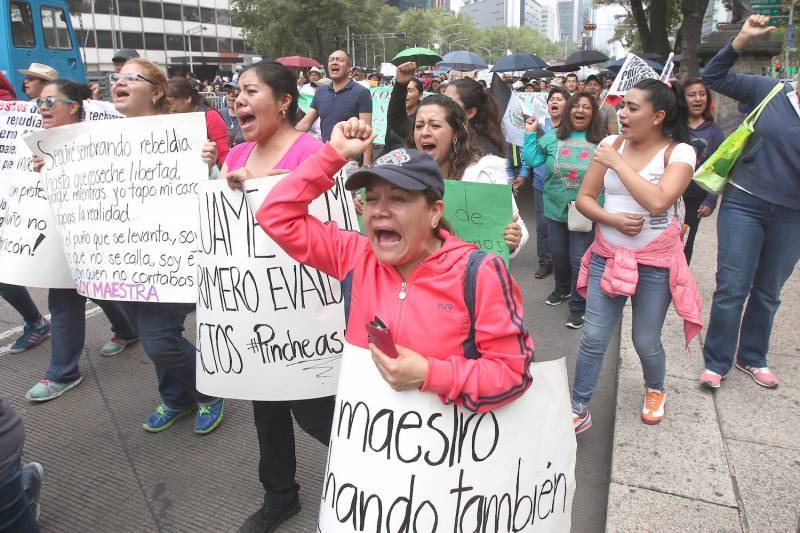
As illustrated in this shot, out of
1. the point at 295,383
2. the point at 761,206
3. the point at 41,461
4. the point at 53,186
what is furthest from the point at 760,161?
the point at 41,461

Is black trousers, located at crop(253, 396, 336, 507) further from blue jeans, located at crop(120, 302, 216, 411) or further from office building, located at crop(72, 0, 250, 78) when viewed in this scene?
office building, located at crop(72, 0, 250, 78)

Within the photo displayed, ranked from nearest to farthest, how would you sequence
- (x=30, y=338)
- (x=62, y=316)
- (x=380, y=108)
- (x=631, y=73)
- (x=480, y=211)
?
1. (x=480, y=211)
2. (x=62, y=316)
3. (x=30, y=338)
4. (x=631, y=73)
5. (x=380, y=108)

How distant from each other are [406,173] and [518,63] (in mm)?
19159

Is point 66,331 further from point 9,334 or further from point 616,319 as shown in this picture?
point 616,319

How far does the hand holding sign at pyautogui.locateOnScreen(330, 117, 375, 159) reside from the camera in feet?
6.76

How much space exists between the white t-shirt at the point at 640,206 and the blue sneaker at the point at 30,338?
4295mm

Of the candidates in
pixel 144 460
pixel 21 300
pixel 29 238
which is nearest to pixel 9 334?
pixel 21 300

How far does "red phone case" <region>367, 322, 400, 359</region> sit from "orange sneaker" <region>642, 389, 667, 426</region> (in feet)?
7.67

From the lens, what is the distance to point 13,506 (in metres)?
2.08

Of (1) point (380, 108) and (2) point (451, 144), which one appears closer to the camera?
(2) point (451, 144)

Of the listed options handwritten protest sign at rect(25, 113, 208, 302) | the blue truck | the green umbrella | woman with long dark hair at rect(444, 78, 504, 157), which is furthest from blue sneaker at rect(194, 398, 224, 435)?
the green umbrella

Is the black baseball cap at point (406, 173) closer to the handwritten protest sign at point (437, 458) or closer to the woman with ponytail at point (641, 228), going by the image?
the handwritten protest sign at point (437, 458)

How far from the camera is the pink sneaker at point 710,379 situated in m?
3.80

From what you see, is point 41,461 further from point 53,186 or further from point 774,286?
point 774,286
